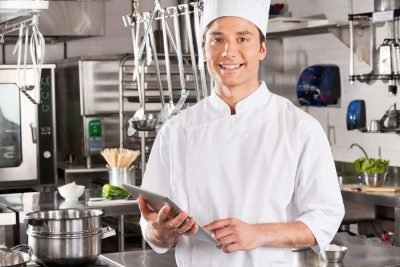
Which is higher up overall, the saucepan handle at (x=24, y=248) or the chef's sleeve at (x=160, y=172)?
the chef's sleeve at (x=160, y=172)

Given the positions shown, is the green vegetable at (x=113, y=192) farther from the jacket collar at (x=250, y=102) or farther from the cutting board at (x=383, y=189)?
the jacket collar at (x=250, y=102)

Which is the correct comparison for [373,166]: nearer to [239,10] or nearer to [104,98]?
[104,98]

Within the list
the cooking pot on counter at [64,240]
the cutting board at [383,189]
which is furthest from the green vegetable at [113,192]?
the cooking pot on counter at [64,240]

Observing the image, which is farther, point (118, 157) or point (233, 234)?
point (118, 157)

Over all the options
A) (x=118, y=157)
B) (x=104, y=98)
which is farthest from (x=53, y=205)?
(x=104, y=98)

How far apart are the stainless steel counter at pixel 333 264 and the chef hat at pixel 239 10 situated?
3.41 feet

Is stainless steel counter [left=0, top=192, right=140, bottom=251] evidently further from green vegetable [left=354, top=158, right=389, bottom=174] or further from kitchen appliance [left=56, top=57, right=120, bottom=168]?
kitchen appliance [left=56, top=57, right=120, bottom=168]

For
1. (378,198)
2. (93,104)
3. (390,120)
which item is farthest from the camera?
(93,104)

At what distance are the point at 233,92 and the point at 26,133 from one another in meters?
4.58

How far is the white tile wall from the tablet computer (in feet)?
13.7

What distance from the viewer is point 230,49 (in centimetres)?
220

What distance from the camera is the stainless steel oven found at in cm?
654

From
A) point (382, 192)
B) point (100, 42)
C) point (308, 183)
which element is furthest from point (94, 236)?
point (100, 42)

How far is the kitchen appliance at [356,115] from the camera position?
6.34 meters
